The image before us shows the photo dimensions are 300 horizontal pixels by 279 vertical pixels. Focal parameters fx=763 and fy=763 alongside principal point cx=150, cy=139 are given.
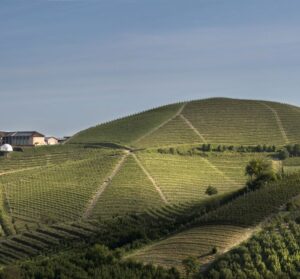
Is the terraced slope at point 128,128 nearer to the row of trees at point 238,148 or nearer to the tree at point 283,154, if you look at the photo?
the row of trees at point 238,148

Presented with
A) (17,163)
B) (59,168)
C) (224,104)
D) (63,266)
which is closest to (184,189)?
(59,168)

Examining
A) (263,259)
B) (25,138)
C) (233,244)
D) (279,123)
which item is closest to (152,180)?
(233,244)

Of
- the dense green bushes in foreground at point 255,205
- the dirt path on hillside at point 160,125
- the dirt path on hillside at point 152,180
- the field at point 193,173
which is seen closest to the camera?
the dense green bushes in foreground at point 255,205

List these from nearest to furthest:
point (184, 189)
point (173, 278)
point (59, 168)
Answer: point (173, 278), point (184, 189), point (59, 168)

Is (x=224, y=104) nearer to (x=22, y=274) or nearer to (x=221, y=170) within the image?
(x=221, y=170)

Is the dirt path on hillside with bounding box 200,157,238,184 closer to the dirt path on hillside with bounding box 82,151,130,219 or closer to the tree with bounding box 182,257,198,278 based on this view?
the dirt path on hillside with bounding box 82,151,130,219

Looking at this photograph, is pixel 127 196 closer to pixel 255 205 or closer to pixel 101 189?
pixel 101 189

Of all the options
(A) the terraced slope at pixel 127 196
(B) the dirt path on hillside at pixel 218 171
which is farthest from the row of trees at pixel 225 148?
(A) the terraced slope at pixel 127 196
